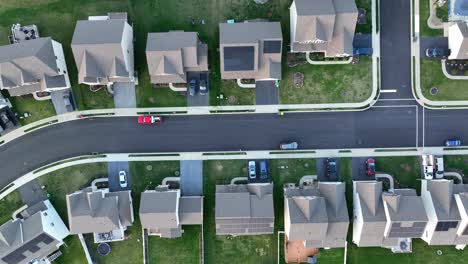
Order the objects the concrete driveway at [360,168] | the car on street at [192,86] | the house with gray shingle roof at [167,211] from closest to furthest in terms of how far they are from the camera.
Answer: the house with gray shingle roof at [167,211]
the car on street at [192,86]
the concrete driveway at [360,168]

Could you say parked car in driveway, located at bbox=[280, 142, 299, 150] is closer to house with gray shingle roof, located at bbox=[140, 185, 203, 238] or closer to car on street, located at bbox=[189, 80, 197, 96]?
house with gray shingle roof, located at bbox=[140, 185, 203, 238]

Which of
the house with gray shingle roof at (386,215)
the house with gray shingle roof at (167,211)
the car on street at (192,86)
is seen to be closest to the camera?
the house with gray shingle roof at (386,215)

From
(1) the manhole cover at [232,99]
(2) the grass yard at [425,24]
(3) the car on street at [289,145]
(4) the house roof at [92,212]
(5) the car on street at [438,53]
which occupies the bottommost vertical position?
(4) the house roof at [92,212]

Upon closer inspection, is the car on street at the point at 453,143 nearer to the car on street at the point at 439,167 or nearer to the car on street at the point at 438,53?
the car on street at the point at 439,167

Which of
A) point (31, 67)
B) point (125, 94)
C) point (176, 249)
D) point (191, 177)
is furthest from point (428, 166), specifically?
point (31, 67)

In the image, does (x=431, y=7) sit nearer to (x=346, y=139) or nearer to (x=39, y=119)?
(x=346, y=139)

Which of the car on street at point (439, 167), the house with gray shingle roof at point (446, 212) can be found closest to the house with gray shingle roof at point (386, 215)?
the house with gray shingle roof at point (446, 212)

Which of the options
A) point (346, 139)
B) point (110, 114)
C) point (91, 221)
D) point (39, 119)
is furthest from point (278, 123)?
point (39, 119)

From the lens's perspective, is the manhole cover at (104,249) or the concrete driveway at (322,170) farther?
the manhole cover at (104,249)
